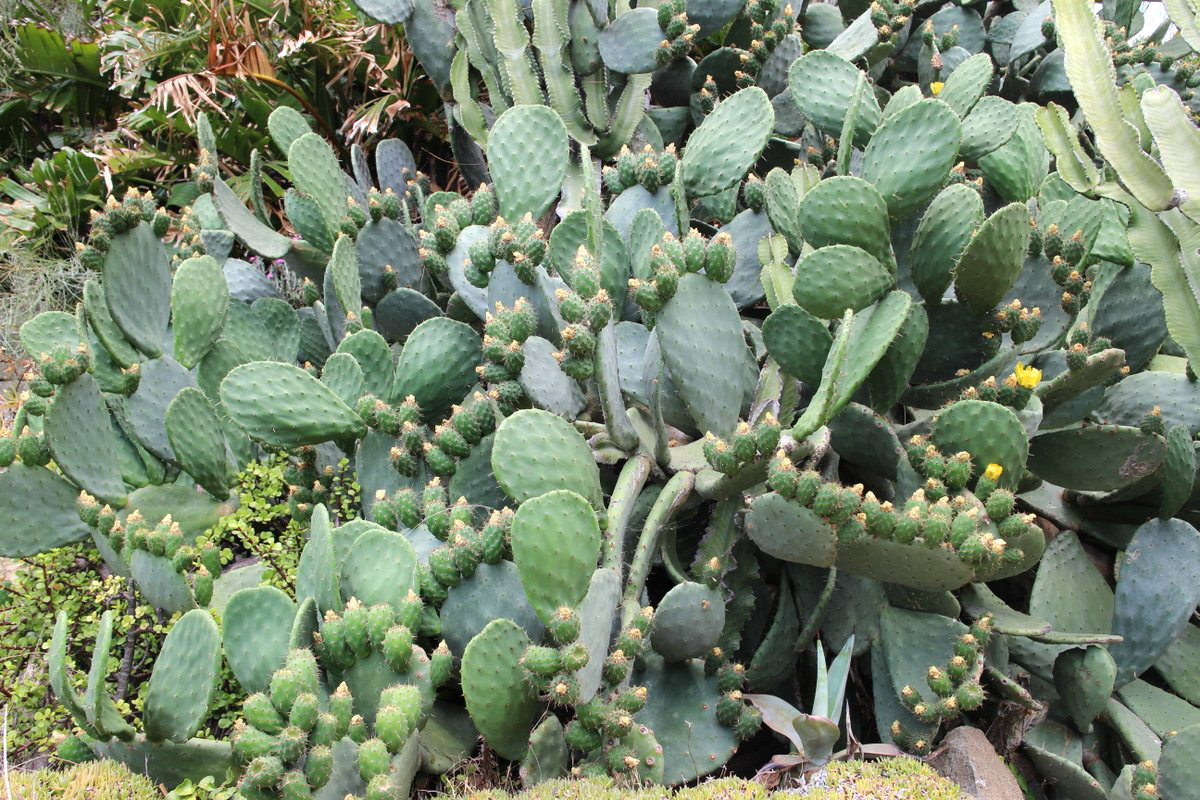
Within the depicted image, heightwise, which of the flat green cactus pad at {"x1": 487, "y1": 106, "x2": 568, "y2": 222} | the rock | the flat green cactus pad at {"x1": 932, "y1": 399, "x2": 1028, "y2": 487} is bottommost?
the rock

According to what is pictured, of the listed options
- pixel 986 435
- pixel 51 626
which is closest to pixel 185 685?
pixel 51 626

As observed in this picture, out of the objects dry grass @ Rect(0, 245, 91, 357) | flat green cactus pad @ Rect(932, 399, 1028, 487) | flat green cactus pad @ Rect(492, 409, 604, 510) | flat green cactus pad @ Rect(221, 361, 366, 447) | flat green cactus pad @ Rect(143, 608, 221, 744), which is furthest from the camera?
dry grass @ Rect(0, 245, 91, 357)

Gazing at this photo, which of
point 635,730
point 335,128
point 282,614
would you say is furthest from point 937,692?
point 335,128

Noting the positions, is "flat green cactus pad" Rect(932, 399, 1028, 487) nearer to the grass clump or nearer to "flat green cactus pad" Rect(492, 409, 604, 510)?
"flat green cactus pad" Rect(492, 409, 604, 510)

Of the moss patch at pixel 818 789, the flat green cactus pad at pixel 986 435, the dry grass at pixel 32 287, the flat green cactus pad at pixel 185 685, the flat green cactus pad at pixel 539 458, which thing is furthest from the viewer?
the dry grass at pixel 32 287

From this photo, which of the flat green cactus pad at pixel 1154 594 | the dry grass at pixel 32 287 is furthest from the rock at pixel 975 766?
the dry grass at pixel 32 287

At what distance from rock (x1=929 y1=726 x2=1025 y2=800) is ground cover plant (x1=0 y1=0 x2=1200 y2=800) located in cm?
5

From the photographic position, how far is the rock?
73.6 inches

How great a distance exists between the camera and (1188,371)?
253cm

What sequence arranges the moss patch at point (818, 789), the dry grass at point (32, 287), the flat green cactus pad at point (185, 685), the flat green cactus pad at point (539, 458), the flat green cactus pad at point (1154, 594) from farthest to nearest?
1. the dry grass at point (32, 287)
2. the flat green cactus pad at point (1154, 594)
3. the flat green cactus pad at point (539, 458)
4. the flat green cactus pad at point (185, 685)
5. the moss patch at point (818, 789)

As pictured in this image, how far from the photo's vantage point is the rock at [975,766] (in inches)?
73.6

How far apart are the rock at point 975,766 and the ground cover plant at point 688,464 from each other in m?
0.05

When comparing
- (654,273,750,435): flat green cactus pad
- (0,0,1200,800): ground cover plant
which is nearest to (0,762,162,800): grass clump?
(0,0,1200,800): ground cover plant

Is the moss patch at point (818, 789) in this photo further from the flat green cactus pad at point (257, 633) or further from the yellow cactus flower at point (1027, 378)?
the yellow cactus flower at point (1027, 378)
